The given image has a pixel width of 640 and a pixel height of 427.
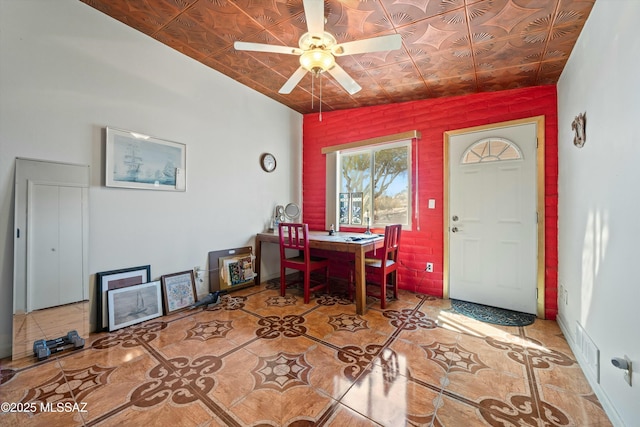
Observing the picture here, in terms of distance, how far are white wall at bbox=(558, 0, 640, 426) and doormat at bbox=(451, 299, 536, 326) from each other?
16.1 inches

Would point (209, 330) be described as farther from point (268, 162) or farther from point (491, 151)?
point (491, 151)

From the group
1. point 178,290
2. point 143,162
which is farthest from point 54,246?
point 178,290

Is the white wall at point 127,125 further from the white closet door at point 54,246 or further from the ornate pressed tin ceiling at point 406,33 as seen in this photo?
the ornate pressed tin ceiling at point 406,33

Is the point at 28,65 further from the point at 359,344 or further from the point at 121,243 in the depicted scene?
the point at 359,344

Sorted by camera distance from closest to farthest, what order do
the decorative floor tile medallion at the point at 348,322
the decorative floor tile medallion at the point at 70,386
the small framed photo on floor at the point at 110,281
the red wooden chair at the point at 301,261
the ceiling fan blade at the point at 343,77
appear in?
the decorative floor tile medallion at the point at 70,386
the ceiling fan blade at the point at 343,77
the small framed photo on floor at the point at 110,281
the decorative floor tile medallion at the point at 348,322
the red wooden chair at the point at 301,261

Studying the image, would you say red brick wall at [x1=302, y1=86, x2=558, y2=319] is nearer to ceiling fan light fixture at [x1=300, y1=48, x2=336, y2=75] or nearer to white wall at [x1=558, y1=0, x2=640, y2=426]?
white wall at [x1=558, y1=0, x2=640, y2=426]

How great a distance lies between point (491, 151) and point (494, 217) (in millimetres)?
733

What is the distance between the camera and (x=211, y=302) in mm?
2828

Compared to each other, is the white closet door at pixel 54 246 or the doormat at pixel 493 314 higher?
the white closet door at pixel 54 246

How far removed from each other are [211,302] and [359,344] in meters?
1.71

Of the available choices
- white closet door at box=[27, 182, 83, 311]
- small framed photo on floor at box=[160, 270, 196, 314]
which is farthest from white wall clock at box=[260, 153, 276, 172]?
white closet door at box=[27, 182, 83, 311]

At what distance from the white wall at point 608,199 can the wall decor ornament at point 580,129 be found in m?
0.05

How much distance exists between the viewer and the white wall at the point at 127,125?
1838 mm

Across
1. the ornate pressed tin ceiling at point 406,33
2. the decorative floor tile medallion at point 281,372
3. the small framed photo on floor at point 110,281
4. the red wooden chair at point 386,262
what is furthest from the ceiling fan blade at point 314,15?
the small framed photo on floor at point 110,281
